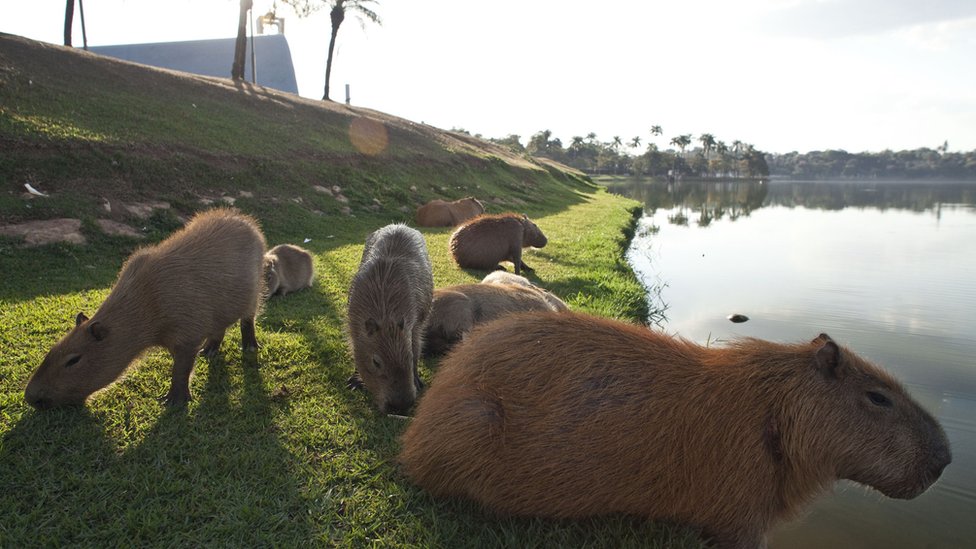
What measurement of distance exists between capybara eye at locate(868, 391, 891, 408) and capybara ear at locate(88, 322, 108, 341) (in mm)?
3728

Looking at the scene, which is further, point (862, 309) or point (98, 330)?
point (862, 309)

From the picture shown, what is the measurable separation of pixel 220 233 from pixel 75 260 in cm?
358

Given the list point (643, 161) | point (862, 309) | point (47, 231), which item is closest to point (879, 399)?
point (862, 309)

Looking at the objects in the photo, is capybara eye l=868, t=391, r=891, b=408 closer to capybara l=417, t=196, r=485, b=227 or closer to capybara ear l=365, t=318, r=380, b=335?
capybara ear l=365, t=318, r=380, b=335

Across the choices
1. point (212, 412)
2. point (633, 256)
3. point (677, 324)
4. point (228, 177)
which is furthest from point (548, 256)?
point (212, 412)

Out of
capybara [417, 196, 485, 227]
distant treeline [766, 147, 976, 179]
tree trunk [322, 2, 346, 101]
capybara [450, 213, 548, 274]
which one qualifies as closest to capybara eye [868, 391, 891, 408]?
capybara [450, 213, 548, 274]

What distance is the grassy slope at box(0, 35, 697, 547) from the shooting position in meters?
2.20

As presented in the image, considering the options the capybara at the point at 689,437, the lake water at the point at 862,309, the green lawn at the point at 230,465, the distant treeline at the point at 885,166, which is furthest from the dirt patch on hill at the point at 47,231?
the distant treeline at the point at 885,166

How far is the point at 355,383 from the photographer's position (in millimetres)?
3533

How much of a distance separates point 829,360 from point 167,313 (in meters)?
3.47

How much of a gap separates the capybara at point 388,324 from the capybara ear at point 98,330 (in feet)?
4.34

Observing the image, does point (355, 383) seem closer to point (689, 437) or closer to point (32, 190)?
point (689, 437)

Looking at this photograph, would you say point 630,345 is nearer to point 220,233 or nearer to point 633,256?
point 220,233

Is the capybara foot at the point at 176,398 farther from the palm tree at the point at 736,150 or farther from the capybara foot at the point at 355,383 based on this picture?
the palm tree at the point at 736,150
